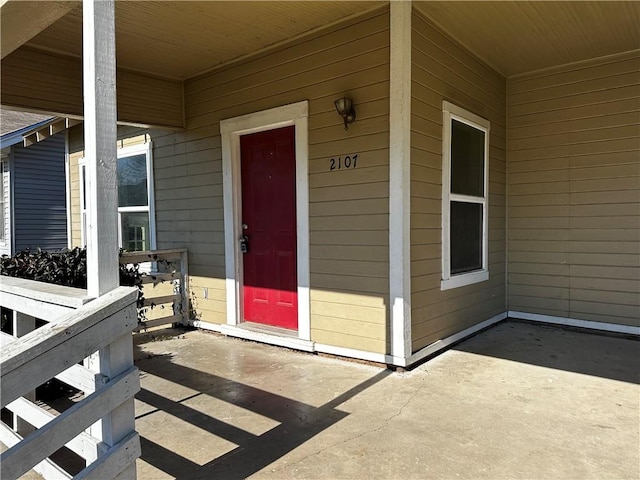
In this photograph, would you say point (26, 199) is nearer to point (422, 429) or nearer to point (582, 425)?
point (422, 429)

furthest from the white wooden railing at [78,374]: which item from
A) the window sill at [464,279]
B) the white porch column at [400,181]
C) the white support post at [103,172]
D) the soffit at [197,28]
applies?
the window sill at [464,279]

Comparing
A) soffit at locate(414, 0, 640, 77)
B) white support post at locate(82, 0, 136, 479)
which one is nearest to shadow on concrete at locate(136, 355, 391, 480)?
white support post at locate(82, 0, 136, 479)

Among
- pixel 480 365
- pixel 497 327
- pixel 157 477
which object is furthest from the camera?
pixel 497 327

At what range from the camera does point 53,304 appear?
1.78 m

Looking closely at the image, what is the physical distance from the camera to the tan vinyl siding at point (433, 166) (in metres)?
3.39

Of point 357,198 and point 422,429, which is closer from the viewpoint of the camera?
point 422,429

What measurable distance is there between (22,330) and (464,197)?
3527mm

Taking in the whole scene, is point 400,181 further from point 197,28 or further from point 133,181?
point 133,181

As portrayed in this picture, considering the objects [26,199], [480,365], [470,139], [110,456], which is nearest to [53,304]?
[110,456]

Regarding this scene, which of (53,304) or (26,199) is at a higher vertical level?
(26,199)

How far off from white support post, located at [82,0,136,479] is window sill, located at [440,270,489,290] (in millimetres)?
2776

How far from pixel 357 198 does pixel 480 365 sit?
Result: 161 centimetres

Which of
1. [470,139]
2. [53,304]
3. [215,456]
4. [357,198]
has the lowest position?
[215,456]

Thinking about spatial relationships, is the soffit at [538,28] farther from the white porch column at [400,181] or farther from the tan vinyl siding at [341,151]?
the tan vinyl siding at [341,151]
